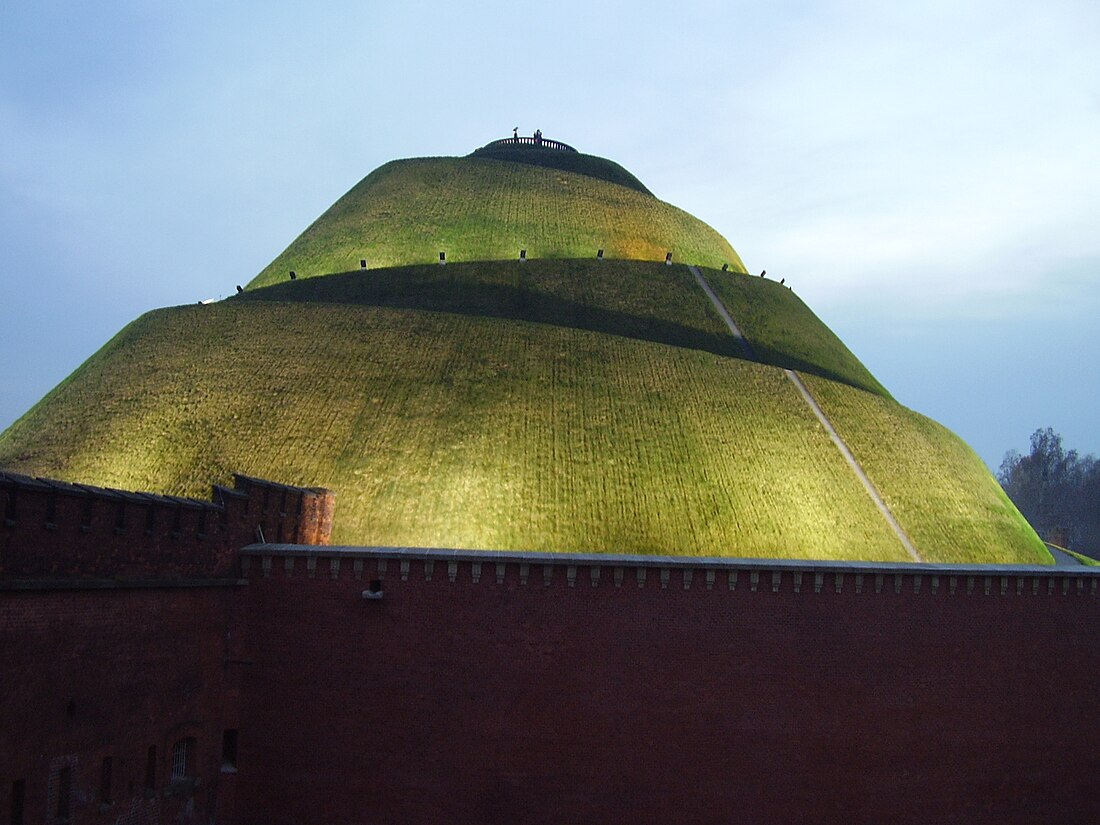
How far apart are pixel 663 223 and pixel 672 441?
28859mm

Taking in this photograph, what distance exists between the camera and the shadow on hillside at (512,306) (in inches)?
1709

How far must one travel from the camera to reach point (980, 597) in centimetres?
2344

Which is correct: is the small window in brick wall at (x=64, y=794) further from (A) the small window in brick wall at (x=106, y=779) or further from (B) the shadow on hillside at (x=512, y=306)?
(B) the shadow on hillside at (x=512, y=306)

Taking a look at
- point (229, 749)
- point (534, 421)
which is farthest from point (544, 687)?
Answer: point (534, 421)

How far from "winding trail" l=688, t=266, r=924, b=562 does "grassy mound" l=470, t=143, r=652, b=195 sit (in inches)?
835

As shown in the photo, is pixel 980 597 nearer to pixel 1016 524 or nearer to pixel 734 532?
pixel 734 532

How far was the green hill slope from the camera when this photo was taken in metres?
31.2

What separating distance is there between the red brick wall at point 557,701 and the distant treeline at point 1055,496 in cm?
10850

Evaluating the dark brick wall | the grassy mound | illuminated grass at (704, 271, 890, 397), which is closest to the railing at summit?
the grassy mound

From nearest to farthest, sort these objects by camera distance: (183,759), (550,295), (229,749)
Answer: (183,759) < (229,749) < (550,295)

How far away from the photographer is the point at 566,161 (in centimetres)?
6812

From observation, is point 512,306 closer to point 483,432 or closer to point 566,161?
point 483,432

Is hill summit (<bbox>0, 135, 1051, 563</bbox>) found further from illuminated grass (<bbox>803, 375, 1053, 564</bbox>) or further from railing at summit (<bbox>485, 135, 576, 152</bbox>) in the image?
railing at summit (<bbox>485, 135, 576, 152</bbox>)

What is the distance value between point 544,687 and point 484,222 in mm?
38747
